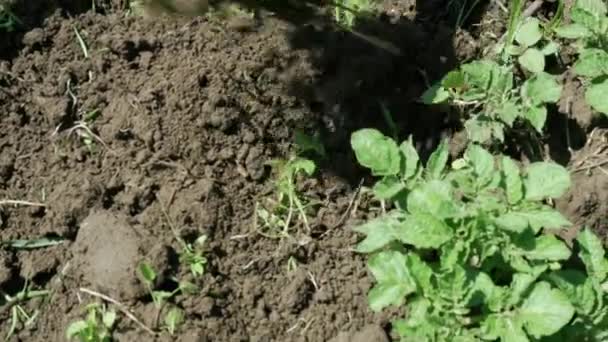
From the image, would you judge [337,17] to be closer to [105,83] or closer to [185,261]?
[105,83]

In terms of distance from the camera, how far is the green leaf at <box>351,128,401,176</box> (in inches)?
107

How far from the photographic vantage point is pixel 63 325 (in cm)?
286

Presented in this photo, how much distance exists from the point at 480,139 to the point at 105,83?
3.87 feet

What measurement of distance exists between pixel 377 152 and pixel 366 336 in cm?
52

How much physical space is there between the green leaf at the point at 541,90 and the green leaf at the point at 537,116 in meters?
0.02

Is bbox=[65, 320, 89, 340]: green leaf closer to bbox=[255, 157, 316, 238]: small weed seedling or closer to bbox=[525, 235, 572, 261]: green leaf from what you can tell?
bbox=[255, 157, 316, 238]: small weed seedling

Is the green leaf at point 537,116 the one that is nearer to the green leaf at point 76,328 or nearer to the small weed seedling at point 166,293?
the small weed seedling at point 166,293

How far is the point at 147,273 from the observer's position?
9.26ft

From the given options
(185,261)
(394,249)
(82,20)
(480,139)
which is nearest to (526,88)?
(480,139)

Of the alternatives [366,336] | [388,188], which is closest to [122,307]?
[366,336]

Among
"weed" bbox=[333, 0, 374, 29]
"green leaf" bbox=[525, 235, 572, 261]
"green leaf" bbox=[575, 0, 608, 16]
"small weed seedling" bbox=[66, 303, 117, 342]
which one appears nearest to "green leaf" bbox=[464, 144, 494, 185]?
"green leaf" bbox=[525, 235, 572, 261]

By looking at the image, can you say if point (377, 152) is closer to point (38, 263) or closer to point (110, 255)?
point (110, 255)

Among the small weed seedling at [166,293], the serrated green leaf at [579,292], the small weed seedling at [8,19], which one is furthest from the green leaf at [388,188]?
the small weed seedling at [8,19]

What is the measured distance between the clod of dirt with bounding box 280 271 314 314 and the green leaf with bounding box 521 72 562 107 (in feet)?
2.83
